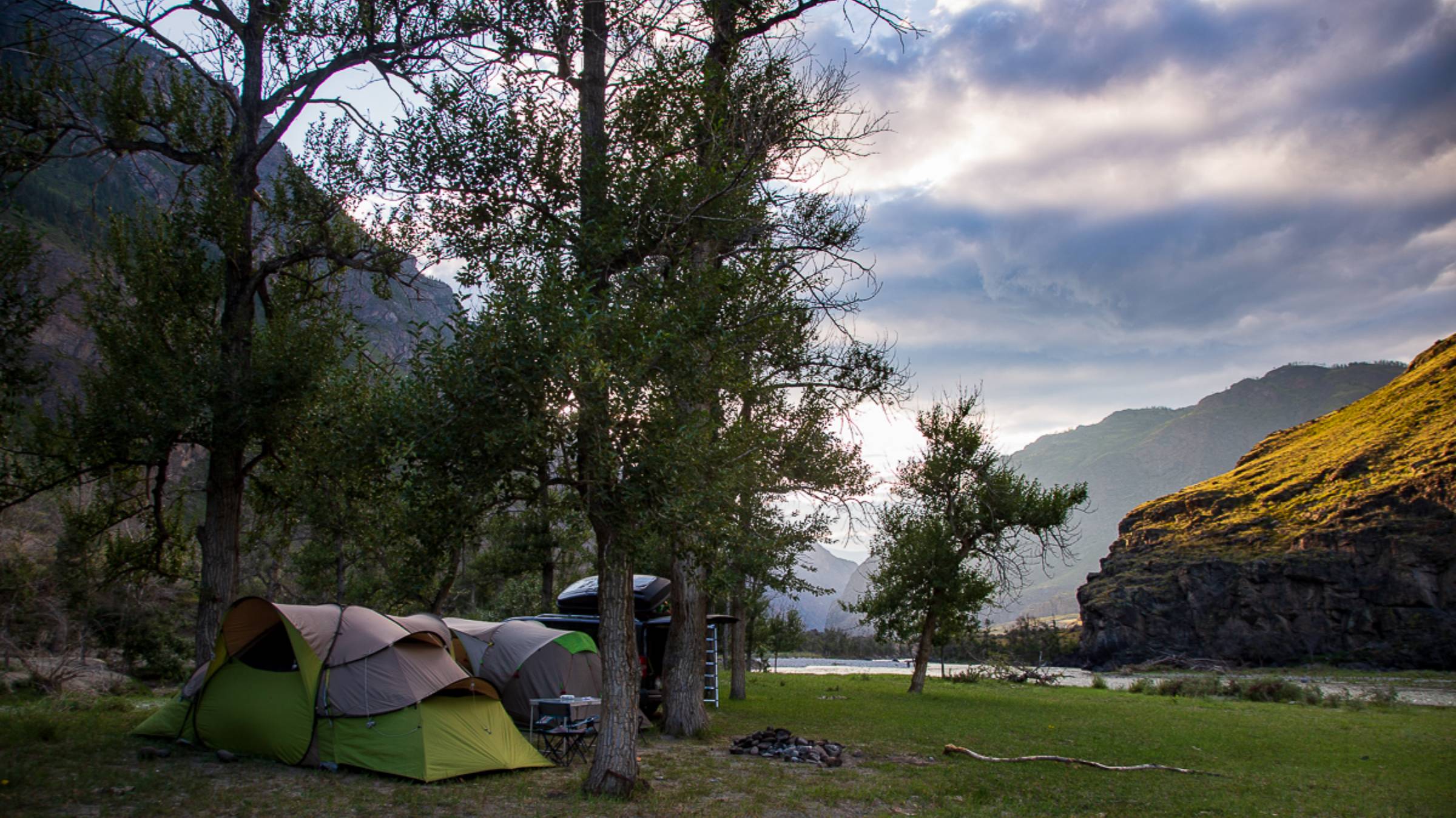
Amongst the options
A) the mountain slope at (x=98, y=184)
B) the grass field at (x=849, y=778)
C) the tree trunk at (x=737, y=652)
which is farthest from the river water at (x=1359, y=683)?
the mountain slope at (x=98, y=184)

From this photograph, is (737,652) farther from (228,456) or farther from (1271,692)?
(1271,692)

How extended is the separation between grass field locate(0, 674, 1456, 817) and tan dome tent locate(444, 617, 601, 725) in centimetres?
280

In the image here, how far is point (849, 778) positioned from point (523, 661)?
7.82 m

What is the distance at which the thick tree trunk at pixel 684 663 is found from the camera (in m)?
16.8

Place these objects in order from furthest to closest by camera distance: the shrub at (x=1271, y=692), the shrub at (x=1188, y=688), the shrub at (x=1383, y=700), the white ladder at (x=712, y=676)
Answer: the shrub at (x=1188, y=688) → the shrub at (x=1271, y=692) → the shrub at (x=1383, y=700) → the white ladder at (x=712, y=676)

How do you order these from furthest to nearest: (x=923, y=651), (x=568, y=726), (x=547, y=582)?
(x=547, y=582)
(x=923, y=651)
(x=568, y=726)

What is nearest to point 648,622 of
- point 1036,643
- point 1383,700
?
point 1383,700

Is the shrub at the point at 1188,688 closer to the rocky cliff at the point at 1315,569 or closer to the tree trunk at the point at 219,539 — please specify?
the rocky cliff at the point at 1315,569

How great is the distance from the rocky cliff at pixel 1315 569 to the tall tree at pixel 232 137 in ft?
242

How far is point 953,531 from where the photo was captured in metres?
30.6

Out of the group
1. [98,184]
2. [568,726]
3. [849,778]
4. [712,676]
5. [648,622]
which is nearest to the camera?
[849,778]

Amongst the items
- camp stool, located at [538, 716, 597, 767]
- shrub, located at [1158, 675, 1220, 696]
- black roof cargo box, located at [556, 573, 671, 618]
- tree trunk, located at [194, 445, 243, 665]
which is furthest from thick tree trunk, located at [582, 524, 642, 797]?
shrub, located at [1158, 675, 1220, 696]

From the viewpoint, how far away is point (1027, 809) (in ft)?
34.1

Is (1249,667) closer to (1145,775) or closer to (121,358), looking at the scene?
(1145,775)
